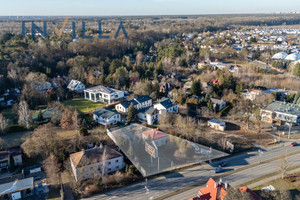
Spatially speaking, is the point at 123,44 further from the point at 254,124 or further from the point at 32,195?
the point at 32,195

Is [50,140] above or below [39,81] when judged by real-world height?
below

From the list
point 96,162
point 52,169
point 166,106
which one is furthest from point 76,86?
point 96,162

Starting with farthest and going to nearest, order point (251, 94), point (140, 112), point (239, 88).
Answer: point (239, 88), point (251, 94), point (140, 112)

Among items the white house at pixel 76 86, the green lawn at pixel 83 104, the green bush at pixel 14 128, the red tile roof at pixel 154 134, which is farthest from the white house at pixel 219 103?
the green bush at pixel 14 128

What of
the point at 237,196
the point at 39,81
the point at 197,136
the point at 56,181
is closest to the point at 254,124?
the point at 197,136

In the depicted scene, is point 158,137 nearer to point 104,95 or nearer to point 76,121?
point 76,121

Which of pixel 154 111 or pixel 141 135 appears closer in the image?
pixel 141 135

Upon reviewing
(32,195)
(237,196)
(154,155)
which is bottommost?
(32,195)
